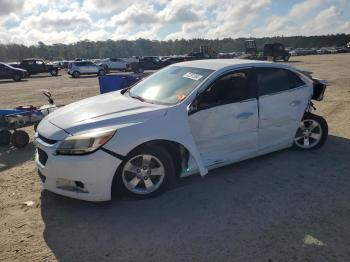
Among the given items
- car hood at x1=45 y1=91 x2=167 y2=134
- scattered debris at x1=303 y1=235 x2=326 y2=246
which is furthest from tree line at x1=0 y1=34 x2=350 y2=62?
scattered debris at x1=303 y1=235 x2=326 y2=246

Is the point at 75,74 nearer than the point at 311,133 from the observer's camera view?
No

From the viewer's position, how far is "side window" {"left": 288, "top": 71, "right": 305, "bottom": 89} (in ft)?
19.3

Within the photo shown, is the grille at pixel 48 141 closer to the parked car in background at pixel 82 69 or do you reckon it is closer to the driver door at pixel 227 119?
the driver door at pixel 227 119

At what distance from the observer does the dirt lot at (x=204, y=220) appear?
348cm

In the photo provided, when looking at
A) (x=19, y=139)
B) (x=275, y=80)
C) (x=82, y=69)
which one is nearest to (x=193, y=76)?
(x=275, y=80)

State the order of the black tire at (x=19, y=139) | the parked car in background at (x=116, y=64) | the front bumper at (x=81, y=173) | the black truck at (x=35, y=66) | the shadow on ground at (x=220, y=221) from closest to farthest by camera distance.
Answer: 1. the shadow on ground at (x=220, y=221)
2. the front bumper at (x=81, y=173)
3. the black tire at (x=19, y=139)
4. the black truck at (x=35, y=66)
5. the parked car in background at (x=116, y=64)

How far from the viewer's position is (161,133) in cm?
437

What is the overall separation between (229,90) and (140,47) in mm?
129536

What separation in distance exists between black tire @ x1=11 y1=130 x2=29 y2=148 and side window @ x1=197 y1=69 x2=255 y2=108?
410cm

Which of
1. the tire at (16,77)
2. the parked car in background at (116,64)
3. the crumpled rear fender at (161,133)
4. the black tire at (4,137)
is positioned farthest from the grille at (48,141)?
the parked car in background at (116,64)

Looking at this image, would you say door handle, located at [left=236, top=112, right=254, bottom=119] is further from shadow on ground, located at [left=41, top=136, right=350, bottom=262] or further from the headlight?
the headlight

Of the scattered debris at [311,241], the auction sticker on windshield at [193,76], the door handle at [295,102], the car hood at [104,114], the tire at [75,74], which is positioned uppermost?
the auction sticker on windshield at [193,76]

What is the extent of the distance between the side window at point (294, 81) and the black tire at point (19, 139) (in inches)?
200

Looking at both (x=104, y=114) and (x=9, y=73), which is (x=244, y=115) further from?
(x=9, y=73)
